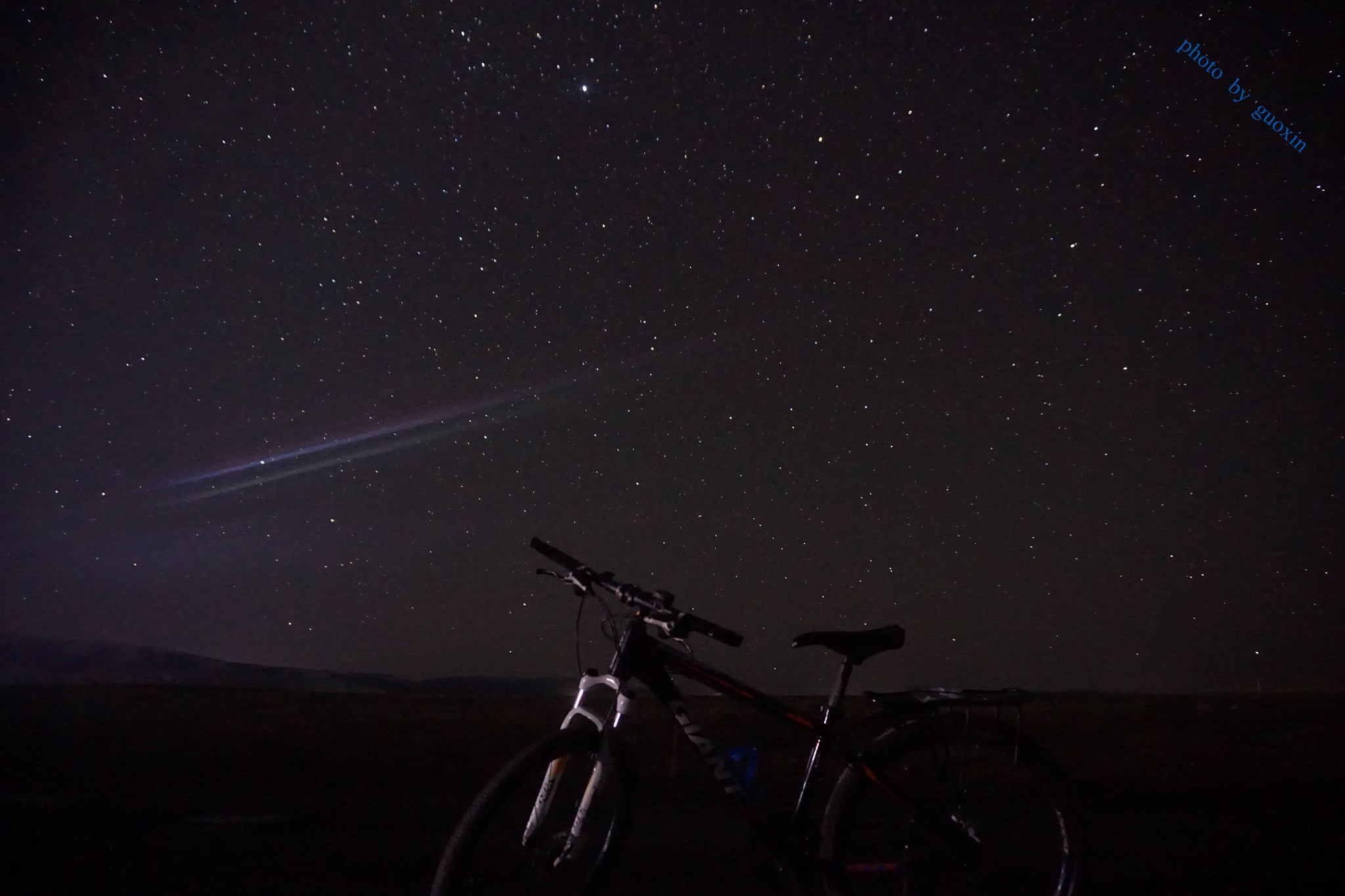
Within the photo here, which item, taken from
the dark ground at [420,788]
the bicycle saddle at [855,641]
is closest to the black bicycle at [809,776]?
the bicycle saddle at [855,641]

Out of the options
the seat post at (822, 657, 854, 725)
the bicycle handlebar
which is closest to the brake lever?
the bicycle handlebar

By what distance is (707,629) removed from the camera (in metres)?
2.61

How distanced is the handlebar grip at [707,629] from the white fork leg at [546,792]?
569mm

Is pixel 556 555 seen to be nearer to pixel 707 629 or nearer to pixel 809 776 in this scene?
pixel 707 629

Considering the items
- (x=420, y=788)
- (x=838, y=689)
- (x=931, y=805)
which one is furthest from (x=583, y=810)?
(x=420, y=788)

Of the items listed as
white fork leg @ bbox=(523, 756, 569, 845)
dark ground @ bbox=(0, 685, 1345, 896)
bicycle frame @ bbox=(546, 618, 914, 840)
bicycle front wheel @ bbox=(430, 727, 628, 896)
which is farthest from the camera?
dark ground @ bbox=(0, 685, 1345, 896)

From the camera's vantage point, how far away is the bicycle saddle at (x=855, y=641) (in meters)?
2.70

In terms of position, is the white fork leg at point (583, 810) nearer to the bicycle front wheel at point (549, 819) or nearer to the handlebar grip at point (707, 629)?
the bicycle front wheel at point (549, 819)

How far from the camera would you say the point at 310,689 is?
721cm

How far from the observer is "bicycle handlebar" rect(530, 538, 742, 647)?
2.60 meters

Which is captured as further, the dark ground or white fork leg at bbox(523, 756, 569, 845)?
the dark ground

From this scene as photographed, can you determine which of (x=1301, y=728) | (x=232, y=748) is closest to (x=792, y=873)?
(x=232, y=748)

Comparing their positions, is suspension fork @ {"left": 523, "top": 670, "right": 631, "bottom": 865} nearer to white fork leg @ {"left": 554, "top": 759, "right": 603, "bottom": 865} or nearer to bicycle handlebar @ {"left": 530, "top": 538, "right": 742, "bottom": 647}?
white fork leg @ {"left": 554, "top": 759, "right": 603, "bottom": 865}

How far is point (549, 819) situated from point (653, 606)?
77 centimetres
